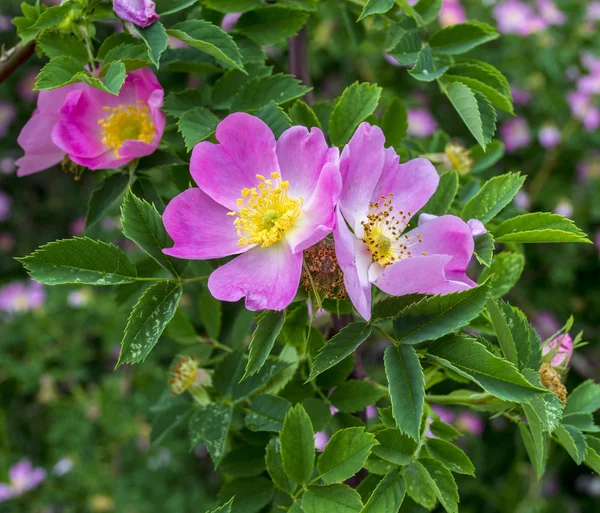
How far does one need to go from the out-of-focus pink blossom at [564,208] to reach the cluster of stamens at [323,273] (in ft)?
5.57

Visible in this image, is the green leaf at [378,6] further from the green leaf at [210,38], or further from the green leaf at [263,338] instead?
the green leaf at [263,338]

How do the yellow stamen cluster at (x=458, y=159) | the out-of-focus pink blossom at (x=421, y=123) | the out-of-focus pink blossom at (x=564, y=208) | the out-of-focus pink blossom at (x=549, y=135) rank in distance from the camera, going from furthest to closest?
1. the out-of-focus pink blossom at (x=421, y=123)
2. the out-of-focus pink blossom at (x=549, y=135)
3. the out-of-focus pink blossom at (x=564, y=208)
4. the yellow stamen cluster at (x=458, y=159)

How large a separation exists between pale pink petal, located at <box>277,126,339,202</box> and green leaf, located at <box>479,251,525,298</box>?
0.26m

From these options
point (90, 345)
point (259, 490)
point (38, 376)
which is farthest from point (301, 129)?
point (90, 345)

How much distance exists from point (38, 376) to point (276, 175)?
1551 millimetres

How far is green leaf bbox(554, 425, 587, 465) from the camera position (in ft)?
2.03

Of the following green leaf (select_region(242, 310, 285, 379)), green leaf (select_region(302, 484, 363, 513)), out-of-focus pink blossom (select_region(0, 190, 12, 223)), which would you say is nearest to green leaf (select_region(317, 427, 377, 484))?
green leaf (select_region(302, 484, 363, 513))

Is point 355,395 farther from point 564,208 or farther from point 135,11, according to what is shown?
point 564,208

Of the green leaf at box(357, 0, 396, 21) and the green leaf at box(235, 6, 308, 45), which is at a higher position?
the green leaf at box(357, 0, 396, 21)

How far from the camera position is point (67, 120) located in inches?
29.2

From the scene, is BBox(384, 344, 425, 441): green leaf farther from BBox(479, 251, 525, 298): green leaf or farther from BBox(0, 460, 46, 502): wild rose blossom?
BBox(0, 460, 46, 502): wild rose blossom

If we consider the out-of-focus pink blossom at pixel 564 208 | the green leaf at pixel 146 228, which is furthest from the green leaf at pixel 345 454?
the out-of-focus pink blossom at pixel 564 208

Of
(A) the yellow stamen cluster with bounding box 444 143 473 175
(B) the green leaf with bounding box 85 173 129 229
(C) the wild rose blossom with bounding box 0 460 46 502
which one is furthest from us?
(C) the wild rose blossom with bounding box 0 460 46 502

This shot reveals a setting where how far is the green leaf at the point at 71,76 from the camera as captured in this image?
62 cm
